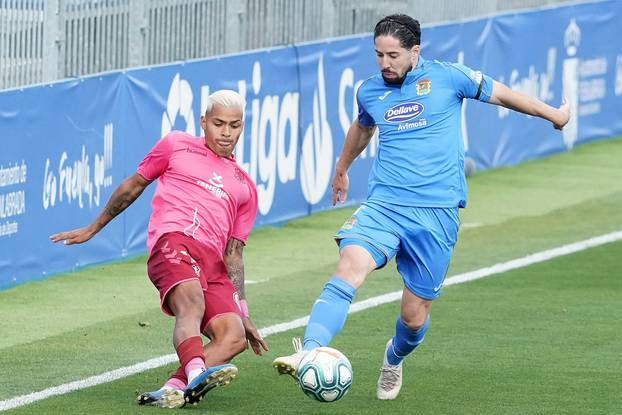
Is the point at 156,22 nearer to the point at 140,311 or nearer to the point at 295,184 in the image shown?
the point at 295,184

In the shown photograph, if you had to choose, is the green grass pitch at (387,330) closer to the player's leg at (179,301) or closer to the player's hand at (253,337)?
the player's leg at (179,301)

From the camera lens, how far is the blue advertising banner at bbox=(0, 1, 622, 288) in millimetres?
13109

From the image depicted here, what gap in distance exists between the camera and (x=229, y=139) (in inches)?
355

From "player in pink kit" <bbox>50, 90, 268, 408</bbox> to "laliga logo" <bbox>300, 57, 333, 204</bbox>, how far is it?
7.71 metres

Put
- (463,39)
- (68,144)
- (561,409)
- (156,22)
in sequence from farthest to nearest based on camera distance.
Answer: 1. (463,39)
2. (156,22)
3. (68,144)
4. (561,409)

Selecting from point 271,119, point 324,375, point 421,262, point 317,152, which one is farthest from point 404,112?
point 317,152

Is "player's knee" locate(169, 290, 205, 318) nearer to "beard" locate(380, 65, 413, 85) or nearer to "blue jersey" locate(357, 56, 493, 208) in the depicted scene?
"blue jersey" locate(357, 56, 493, 208)

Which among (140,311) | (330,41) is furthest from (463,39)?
(140,311)

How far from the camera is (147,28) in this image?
1496 centimetres

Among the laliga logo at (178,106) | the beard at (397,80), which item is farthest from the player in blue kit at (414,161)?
the laliga logo at (178,106)

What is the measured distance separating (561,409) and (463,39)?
11.4 meters

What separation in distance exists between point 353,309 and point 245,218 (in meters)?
3.30

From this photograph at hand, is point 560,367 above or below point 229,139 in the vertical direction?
below

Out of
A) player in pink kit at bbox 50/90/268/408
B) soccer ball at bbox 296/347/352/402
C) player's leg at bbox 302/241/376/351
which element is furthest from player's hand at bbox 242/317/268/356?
soccer ball at bbox 296/347/352/402
